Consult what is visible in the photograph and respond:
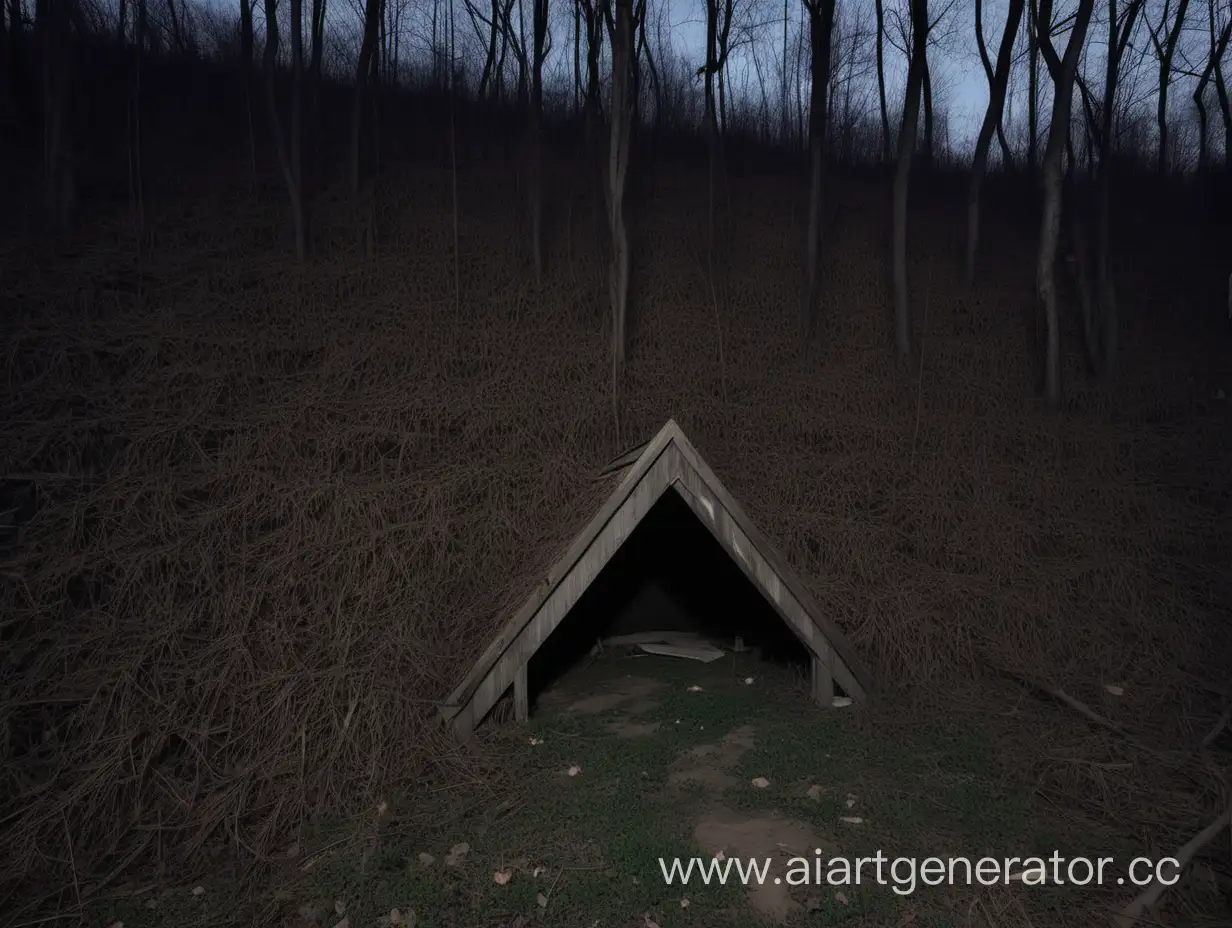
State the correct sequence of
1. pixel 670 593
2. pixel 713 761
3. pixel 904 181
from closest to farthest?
1. pixel 713 761
2. pixel 670 593
3. pixel 904 181

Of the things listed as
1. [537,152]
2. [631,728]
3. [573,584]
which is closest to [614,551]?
[573,584]

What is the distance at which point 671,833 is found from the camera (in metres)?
4.43

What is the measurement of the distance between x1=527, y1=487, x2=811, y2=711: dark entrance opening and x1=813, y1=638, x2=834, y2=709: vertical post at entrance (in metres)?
1.85

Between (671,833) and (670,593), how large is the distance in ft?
14.6

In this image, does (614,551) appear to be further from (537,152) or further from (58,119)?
(58,119)

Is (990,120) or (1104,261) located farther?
(990,120)

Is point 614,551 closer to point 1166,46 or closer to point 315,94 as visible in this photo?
point 315,94

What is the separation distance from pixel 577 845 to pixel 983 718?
320 centimetres

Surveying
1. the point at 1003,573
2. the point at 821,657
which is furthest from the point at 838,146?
the point at 821,657

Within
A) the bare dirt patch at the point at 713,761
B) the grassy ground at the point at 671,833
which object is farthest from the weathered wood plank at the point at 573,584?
the bare dirt patch at the point at 713,761

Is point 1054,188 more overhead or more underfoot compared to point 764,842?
more overhead

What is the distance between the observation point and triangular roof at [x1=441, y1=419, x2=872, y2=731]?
217 inches

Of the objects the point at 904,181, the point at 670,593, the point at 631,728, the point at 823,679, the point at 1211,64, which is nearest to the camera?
the point at 631,728

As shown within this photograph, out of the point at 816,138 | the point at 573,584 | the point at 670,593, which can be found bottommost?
the point at 670,593
